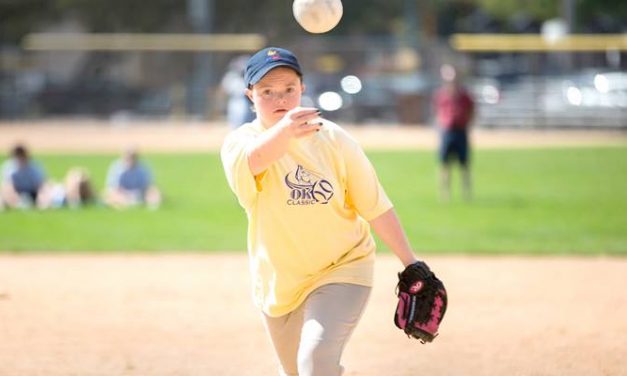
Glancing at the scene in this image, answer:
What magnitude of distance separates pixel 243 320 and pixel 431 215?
749 centimetres

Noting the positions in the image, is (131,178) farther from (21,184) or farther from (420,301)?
(420,301)

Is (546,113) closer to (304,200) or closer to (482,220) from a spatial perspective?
(482,220)

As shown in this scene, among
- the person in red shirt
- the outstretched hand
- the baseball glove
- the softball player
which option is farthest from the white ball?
the person in red shirt

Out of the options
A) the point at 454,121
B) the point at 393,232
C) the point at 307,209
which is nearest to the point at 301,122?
the point at 307,209

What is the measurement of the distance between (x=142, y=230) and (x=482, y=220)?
443cm

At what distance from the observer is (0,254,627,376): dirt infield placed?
6.82m

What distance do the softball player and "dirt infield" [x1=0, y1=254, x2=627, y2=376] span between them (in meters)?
1.86

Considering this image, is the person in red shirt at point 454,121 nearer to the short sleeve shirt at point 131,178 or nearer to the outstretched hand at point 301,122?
the short sleeve shirt at point 131,178

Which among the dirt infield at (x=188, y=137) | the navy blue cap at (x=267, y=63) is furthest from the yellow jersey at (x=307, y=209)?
the dirt infield at (x=188, y=137)

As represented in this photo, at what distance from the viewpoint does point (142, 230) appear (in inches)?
567

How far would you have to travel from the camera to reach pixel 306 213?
15.5 ft

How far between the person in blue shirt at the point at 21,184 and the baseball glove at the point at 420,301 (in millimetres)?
12126

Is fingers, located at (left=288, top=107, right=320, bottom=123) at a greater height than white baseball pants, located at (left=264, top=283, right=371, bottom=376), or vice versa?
fingers, located at (left=288, top=107, right=320, bottom=123)

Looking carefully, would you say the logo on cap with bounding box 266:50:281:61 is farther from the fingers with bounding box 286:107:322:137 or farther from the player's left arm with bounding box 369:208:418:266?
the player's left arm with bounding box 369:208:418:266
